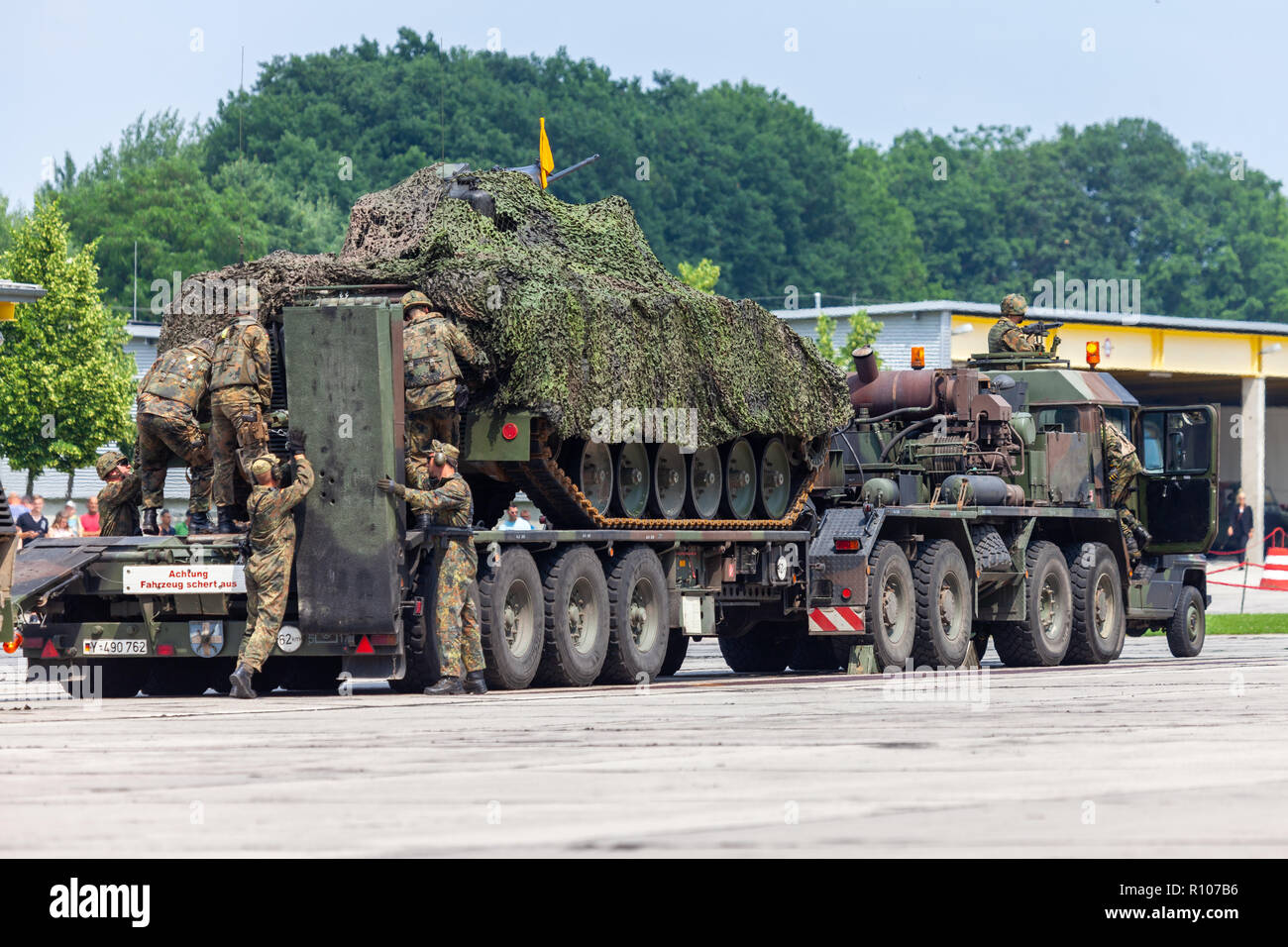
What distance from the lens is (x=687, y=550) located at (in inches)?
838

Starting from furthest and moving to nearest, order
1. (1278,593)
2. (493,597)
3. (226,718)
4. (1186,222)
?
(1186,222)
(1278,593)
(493,597)
(226,718)

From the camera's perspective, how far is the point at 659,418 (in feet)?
66.7

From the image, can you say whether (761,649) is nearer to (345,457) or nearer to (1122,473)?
(1122,473)

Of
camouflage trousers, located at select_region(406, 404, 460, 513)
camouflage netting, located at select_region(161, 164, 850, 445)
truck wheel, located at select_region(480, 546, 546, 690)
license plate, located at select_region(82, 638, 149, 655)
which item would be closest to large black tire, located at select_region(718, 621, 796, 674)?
camouflage netting, located at select_region(161, 164, 850, 445)

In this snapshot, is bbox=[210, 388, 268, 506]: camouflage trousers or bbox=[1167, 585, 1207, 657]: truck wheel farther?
bbox=[1167, 585, 1207, 657]: truck wheel

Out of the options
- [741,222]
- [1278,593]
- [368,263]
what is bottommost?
[1278,593]

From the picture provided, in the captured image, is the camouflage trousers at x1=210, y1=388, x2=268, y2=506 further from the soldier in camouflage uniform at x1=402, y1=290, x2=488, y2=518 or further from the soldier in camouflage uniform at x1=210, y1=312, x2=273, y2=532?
the soldier in camouflage uniform at x1=402, y1=290, x2=488, y2=518

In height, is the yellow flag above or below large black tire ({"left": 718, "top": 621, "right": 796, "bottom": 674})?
above

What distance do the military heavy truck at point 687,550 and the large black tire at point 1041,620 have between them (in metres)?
0.03

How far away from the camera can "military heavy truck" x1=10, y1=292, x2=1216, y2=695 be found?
59.0ft

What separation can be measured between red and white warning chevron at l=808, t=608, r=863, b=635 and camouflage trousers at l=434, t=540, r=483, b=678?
14.9 feet
